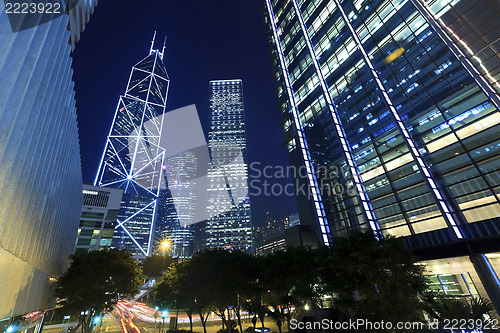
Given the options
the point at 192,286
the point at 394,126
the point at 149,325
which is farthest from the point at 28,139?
the point at 149,325

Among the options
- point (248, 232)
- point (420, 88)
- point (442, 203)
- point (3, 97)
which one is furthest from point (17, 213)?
point (248, 232)

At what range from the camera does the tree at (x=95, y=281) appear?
22266mm

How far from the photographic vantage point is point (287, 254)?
22.4 m

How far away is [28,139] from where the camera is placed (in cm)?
905

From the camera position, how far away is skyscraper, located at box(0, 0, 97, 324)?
7.69m

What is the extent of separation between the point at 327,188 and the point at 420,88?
20982 mm

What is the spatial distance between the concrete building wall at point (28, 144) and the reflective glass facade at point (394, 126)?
35568 mm

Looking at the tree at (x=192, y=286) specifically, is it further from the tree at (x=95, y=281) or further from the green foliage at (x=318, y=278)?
the tree at (x=95, y=281)

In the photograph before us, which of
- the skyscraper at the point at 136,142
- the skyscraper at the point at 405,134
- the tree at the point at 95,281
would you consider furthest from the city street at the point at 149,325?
the skyscraper at the point at 136,142

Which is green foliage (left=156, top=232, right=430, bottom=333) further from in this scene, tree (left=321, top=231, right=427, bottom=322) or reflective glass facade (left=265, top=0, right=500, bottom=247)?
reflective glass facade (left=265, top=0, right=500, bottom=247)

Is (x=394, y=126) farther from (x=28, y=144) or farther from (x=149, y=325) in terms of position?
(x=149, y=325)

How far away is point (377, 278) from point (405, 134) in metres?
23.4

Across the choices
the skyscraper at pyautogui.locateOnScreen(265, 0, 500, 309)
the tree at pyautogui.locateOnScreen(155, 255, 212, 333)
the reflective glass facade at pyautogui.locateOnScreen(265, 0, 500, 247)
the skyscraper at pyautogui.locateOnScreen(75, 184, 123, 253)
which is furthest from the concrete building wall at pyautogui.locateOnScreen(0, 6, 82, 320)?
the skyscraper at pyautogui.locateOnScreen(75, 184, 123, 253)

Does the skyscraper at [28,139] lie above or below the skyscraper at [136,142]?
below
